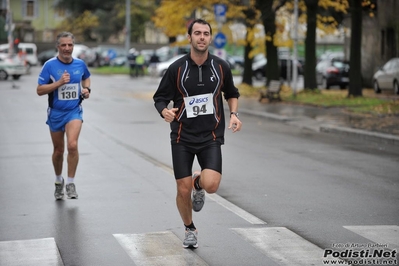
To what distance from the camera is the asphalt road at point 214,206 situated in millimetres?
7754

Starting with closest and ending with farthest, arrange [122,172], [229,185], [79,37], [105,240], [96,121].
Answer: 1. [105,240]
2. [229,185]
3. [122,172]
4. [96,121]
5. [79,37]

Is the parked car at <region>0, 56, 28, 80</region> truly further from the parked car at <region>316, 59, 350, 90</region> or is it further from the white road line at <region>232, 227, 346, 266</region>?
the white road line at <region>232, 227, 346, 266</region>

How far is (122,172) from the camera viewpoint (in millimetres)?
13133

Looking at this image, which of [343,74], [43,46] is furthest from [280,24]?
[43,46]

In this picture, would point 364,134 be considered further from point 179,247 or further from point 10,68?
point 10,68

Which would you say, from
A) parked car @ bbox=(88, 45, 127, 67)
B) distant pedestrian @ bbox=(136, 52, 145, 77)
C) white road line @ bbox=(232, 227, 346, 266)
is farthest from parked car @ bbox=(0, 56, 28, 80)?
white road line @ bbox=(232, 227, 346, 266)

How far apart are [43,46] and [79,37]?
7.03 metres

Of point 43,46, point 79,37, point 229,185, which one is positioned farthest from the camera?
point 79,37

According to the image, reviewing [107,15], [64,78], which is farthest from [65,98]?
[107,15]

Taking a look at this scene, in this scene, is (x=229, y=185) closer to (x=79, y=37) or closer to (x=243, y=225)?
(x=243, y=225)

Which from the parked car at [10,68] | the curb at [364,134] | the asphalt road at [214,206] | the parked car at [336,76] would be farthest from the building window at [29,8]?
the asphalt road at [214,206]

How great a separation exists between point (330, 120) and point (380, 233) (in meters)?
15.0

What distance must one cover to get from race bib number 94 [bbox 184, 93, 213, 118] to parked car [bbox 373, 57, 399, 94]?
88.8 feet

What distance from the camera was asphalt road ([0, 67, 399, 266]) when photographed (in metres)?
7.75
